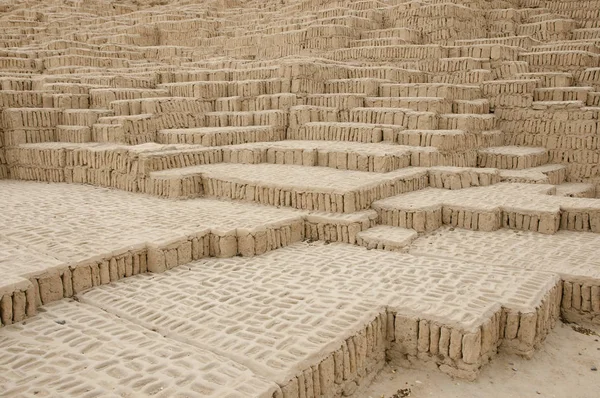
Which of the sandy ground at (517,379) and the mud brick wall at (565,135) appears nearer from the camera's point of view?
the sandy ground at (517,379)

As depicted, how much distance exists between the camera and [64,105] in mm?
8867

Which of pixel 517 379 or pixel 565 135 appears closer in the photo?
pixel 517 379

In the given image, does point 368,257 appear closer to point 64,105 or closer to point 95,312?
point 95,312

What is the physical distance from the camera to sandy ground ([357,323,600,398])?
10.7ft

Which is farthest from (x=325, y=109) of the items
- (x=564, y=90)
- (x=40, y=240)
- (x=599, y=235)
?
(x=40, y=240)

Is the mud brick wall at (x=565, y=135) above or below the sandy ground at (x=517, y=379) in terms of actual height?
above

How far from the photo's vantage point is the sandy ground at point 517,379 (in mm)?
3270

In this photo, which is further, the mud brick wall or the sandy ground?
the mud brick wall

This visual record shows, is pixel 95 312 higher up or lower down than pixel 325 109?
lower down

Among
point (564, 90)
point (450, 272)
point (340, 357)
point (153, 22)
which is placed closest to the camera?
point (340, 357)

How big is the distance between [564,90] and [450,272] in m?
5.94

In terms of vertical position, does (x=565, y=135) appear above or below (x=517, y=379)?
above

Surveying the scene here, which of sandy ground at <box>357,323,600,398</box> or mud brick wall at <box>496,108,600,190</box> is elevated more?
mud brick wall at <box>496,108,600,190</box>

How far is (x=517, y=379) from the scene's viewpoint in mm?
3443
